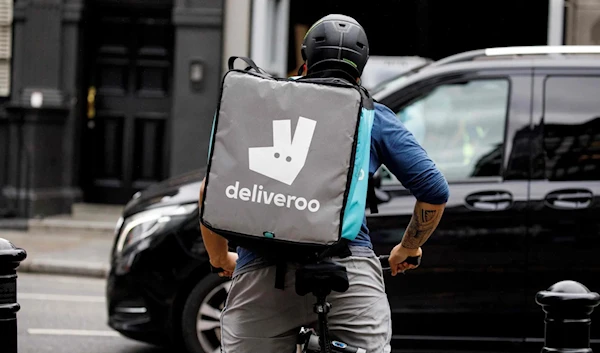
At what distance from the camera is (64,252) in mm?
10828

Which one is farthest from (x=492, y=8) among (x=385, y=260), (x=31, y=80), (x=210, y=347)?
(x=385, y=260)

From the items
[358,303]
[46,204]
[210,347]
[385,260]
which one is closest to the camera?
[358,303]

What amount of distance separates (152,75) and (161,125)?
0.63 meters

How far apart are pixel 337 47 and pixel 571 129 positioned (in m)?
2.93

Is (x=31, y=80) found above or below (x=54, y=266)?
above

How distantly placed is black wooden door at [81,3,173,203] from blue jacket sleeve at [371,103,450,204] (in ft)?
32.6

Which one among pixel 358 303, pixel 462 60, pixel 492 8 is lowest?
pixel 358 303

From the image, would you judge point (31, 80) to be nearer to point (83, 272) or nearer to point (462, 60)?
point (83, 272)

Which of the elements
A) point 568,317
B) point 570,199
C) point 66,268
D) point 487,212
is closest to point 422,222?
point 568,317

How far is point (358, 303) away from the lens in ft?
10.3

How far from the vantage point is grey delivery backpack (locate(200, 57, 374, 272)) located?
295cm

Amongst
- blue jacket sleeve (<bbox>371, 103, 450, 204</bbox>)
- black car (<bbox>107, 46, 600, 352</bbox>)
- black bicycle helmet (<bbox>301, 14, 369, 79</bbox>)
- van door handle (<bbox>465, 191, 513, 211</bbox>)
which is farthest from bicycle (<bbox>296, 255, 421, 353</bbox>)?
van door handle (<bbox>465, 191, 513, 211</bbox>)

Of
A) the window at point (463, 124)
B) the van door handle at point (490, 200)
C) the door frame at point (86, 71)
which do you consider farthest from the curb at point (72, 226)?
the van door handle at point (490, 200)

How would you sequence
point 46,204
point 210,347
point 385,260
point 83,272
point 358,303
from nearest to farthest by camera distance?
point 358,303 < point 385,260 < point 210,347 < point 83,272 < point 46,204
